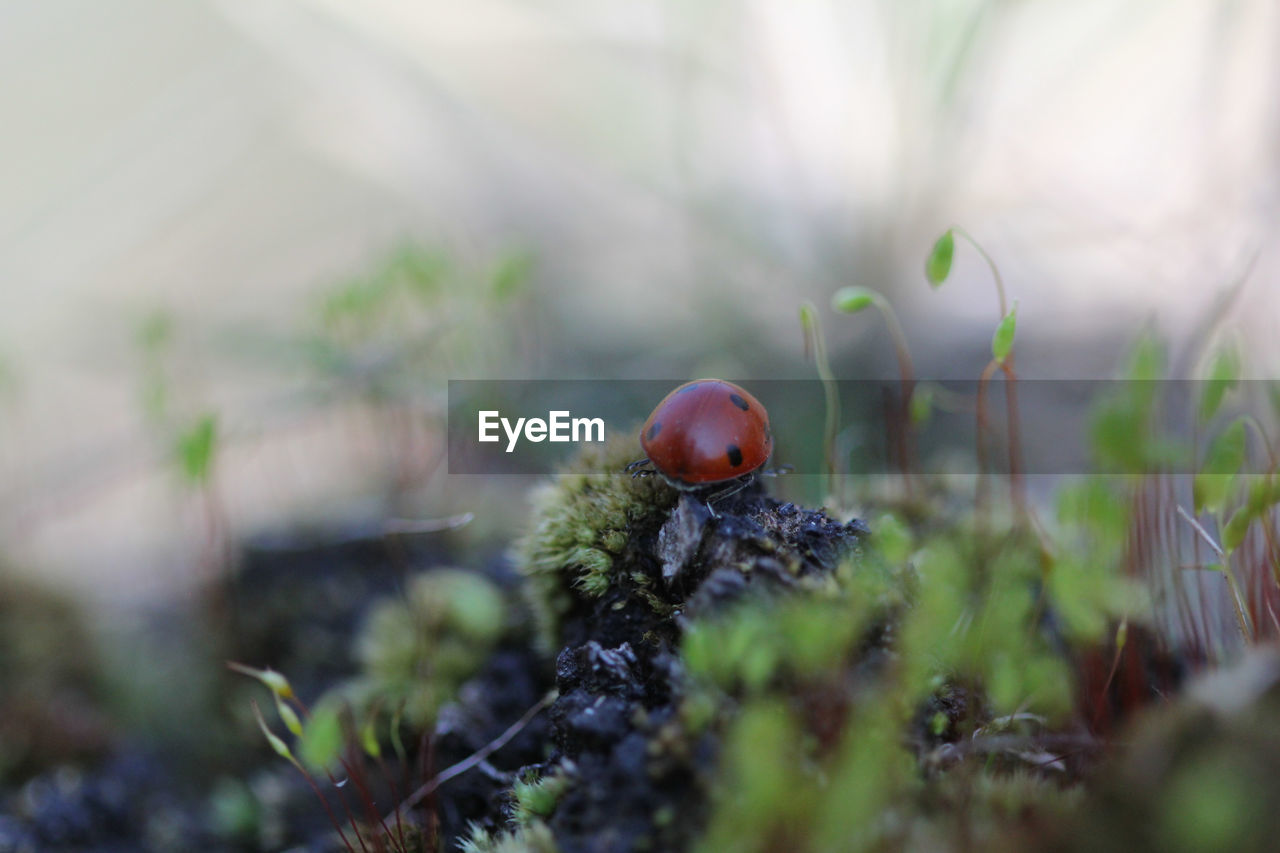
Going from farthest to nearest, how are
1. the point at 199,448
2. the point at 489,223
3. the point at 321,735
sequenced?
the point at 489,223, the point at 199,448, the point at 321,735

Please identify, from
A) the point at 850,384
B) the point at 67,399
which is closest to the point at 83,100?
the point at 67,399

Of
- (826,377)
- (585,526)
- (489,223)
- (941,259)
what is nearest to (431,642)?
(585,526)

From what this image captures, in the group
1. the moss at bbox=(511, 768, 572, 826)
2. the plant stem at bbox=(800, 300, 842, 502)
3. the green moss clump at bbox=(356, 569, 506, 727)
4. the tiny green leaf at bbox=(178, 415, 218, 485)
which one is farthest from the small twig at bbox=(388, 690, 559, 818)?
the tiny green leaf at bbox=(178, 415, 218, 485)

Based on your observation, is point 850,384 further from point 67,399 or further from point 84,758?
point 67,399

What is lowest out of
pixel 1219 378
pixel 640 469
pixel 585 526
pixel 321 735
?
pixel 321 735

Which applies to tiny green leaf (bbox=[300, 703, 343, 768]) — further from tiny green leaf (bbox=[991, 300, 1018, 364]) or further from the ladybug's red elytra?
tiny green leaf (bbox=[991, 300, 1018, 364])

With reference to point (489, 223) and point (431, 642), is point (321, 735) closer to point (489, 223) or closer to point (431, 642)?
point (431, 642)
